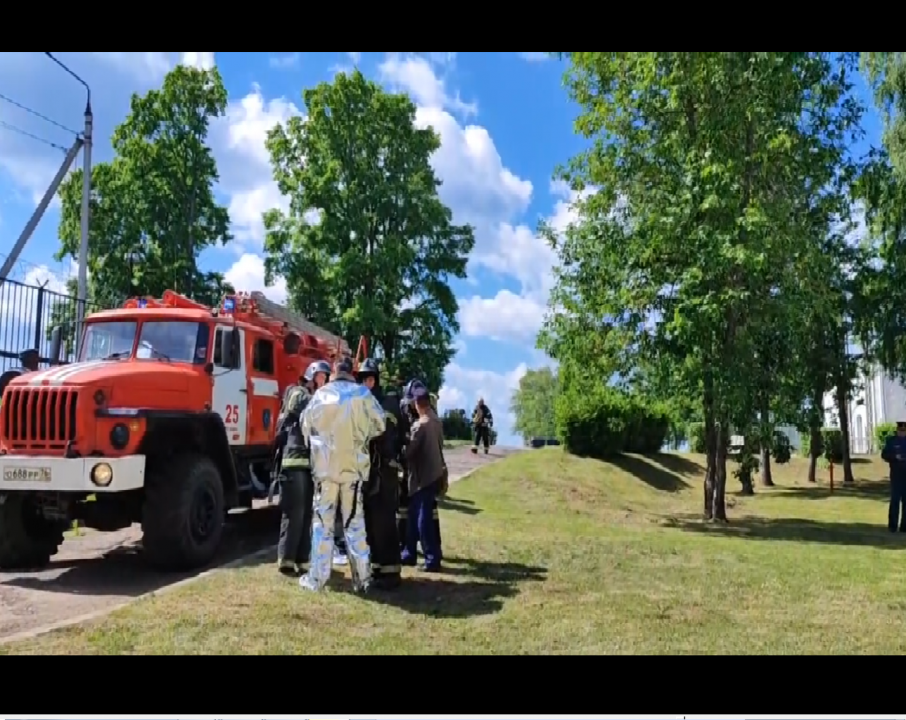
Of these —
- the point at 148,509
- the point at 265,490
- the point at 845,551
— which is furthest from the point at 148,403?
the point at 845,551

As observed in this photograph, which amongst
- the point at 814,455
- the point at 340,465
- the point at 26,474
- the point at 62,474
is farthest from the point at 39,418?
the point at 814,455

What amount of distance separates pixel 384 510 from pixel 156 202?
1003 inches

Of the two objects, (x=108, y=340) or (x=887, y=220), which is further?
(x=887, y=220)

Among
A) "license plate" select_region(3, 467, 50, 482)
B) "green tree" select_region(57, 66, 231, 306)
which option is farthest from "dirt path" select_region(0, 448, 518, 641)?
"green tree" select_region(57, 66, 231, 306)

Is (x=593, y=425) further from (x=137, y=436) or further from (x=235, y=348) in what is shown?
(x=137, y=436)

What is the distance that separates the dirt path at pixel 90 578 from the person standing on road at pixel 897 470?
1046 centimetres

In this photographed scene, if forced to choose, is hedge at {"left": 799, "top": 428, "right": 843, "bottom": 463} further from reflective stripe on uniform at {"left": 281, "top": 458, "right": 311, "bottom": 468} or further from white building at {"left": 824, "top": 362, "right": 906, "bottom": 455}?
reflective stripe on uniform at {"left": 281, "top": 458, "right": 311, "bottom": 468}

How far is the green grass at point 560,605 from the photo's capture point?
6223 millimetres

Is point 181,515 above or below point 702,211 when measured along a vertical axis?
below

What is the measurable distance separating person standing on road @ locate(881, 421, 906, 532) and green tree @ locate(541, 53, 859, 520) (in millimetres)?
2374

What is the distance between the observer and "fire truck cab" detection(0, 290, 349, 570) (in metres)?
8.55

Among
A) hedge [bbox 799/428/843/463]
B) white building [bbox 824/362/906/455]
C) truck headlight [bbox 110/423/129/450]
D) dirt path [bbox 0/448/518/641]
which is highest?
white building [bbox 824/362/906/455]

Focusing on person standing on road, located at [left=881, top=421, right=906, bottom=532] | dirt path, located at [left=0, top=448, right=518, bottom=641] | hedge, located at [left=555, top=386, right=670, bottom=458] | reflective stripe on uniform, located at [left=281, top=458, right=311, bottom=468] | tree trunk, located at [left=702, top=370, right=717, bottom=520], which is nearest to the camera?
dirt path, located at [left=0, top=448, right=518, bottom=641]

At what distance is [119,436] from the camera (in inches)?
344
